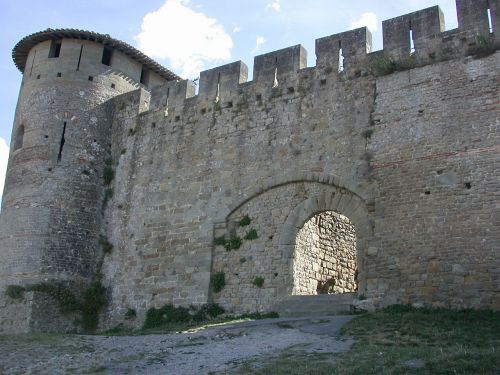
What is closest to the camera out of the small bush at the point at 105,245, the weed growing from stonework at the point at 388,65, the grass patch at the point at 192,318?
the grass patch at the point at 192,318

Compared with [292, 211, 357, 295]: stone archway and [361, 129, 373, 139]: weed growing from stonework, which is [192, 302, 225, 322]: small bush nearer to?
[292, 211, 357, 295]: stone archway

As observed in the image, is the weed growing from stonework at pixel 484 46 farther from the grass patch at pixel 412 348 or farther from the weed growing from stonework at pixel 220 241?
the weed growing from stonework at pixel 220 241

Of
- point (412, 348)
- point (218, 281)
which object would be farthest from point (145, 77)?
point (412, 348)

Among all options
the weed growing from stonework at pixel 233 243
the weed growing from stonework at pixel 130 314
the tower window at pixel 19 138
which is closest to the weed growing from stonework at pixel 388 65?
the weed growing from stonework at pixel 233 243

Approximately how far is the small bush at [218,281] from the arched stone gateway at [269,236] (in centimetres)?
5

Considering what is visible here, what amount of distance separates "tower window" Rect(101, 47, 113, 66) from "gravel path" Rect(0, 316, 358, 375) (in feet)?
29.9

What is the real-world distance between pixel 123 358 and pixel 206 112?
7.75 meters

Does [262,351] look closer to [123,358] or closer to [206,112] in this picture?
[123,358]

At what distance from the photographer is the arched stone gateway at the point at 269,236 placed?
12.8m

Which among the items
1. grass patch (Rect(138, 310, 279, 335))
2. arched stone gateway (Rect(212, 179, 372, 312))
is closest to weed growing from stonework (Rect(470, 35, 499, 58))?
arched stone gateway (Rect(212, 179, 372, 312))

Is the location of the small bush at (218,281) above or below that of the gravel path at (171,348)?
above

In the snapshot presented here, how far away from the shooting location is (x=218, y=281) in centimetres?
1379

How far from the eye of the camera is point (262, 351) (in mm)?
8766

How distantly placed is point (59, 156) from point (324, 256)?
7112 mm
